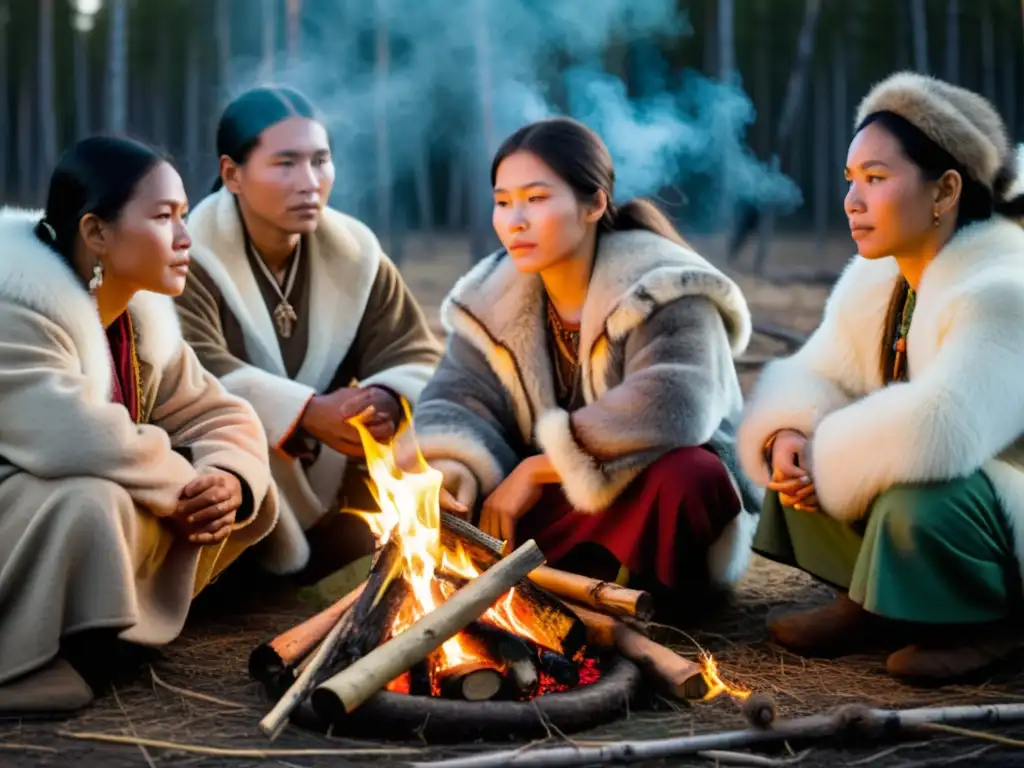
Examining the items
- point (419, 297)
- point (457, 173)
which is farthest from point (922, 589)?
point (457, 173)

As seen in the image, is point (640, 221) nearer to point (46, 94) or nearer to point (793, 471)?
point (793, 471)

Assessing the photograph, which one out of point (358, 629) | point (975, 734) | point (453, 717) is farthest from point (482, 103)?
point (975, 734)

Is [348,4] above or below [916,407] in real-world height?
above

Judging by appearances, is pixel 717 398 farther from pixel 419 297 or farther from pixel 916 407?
pixel 419 297

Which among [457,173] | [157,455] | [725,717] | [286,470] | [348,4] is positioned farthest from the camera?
[457,173]

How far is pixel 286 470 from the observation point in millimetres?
4785

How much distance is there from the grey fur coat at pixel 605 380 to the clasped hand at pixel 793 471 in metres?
0.24

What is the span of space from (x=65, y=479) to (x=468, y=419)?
136 centimetres

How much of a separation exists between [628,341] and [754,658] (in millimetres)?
1042

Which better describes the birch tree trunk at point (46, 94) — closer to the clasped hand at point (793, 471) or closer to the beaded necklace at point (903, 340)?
the clasped hand at point (793, 471)

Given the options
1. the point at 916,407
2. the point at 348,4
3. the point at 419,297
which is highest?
the point at 348,4

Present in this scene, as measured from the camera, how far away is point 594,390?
14.3 feet

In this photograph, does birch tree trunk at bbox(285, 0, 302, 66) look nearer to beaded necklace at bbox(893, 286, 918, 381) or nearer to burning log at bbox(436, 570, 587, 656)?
beaded necklace at bbox(893, 286, 918, 381)

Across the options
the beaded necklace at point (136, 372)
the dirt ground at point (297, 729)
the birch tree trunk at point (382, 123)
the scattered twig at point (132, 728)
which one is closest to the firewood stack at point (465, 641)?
the dirt ground at point (297, 729)
